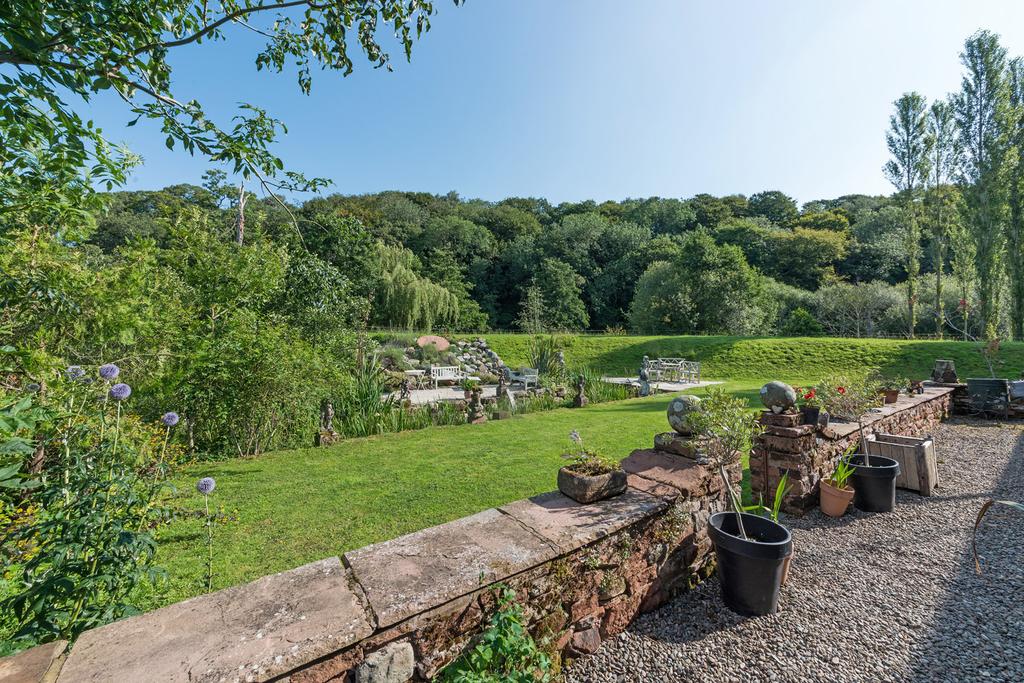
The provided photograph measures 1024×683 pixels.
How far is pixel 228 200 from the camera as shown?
1463cm

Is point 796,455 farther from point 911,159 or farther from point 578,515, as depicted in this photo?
point 911,159

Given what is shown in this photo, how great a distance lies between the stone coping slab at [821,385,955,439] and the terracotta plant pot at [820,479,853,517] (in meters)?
0.54

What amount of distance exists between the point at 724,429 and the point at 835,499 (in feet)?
6.66

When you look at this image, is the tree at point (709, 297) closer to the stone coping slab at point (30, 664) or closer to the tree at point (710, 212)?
the tree at point (710, 212)

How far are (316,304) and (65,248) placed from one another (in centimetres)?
359

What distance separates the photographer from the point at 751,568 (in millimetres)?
2301

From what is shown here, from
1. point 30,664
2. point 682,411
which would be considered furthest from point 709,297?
point 30,664

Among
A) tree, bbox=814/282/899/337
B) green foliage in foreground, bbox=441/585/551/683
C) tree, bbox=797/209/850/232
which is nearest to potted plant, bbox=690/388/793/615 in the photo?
green foliage in foreground, bbox=441/585/551/683

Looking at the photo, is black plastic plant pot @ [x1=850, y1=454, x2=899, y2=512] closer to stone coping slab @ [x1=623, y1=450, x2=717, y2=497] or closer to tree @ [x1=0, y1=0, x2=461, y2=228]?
stone coping slab @ [x1=623, y1=450, x2=717, y2=497]

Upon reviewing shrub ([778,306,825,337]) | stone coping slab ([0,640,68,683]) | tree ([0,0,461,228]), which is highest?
tree ([0,0,461,228])

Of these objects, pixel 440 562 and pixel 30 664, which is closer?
pixel 30 664

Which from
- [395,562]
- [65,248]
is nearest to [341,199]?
[65,248]

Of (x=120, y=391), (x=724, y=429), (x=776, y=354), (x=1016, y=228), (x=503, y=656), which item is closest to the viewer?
(x=503, y=656)

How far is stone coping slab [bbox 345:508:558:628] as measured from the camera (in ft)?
5.05
